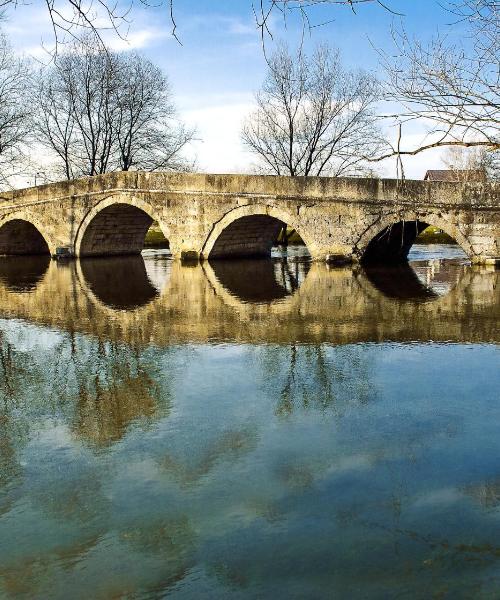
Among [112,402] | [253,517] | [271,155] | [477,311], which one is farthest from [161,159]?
[253,517]

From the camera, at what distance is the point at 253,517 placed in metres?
3.17

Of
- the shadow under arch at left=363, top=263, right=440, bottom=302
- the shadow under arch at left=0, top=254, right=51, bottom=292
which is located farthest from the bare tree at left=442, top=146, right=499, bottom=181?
the shadow under arch at left=0, top=254, right=51, bottom=292

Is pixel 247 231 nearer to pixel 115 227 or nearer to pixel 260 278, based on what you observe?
pixel 115 227

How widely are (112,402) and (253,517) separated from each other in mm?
2150

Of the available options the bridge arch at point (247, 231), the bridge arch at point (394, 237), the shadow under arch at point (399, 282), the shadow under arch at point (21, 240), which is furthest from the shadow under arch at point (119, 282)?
the shadow under arch at point (21, 240)

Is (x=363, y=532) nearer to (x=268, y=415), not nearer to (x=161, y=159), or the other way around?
(x=268, y=415)

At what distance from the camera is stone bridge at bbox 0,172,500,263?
1602 cm

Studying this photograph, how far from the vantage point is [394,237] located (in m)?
19.0

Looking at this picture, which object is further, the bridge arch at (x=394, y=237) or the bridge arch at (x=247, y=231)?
the bridge arch at (x=247, y=231)

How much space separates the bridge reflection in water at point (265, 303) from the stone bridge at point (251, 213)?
0.92 meters

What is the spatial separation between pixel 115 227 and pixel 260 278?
34.7ft

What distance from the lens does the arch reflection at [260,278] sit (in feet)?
38.7

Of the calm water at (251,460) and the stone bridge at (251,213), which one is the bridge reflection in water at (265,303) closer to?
the calm water at (251,460)

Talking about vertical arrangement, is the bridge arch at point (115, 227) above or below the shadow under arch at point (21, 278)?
above
